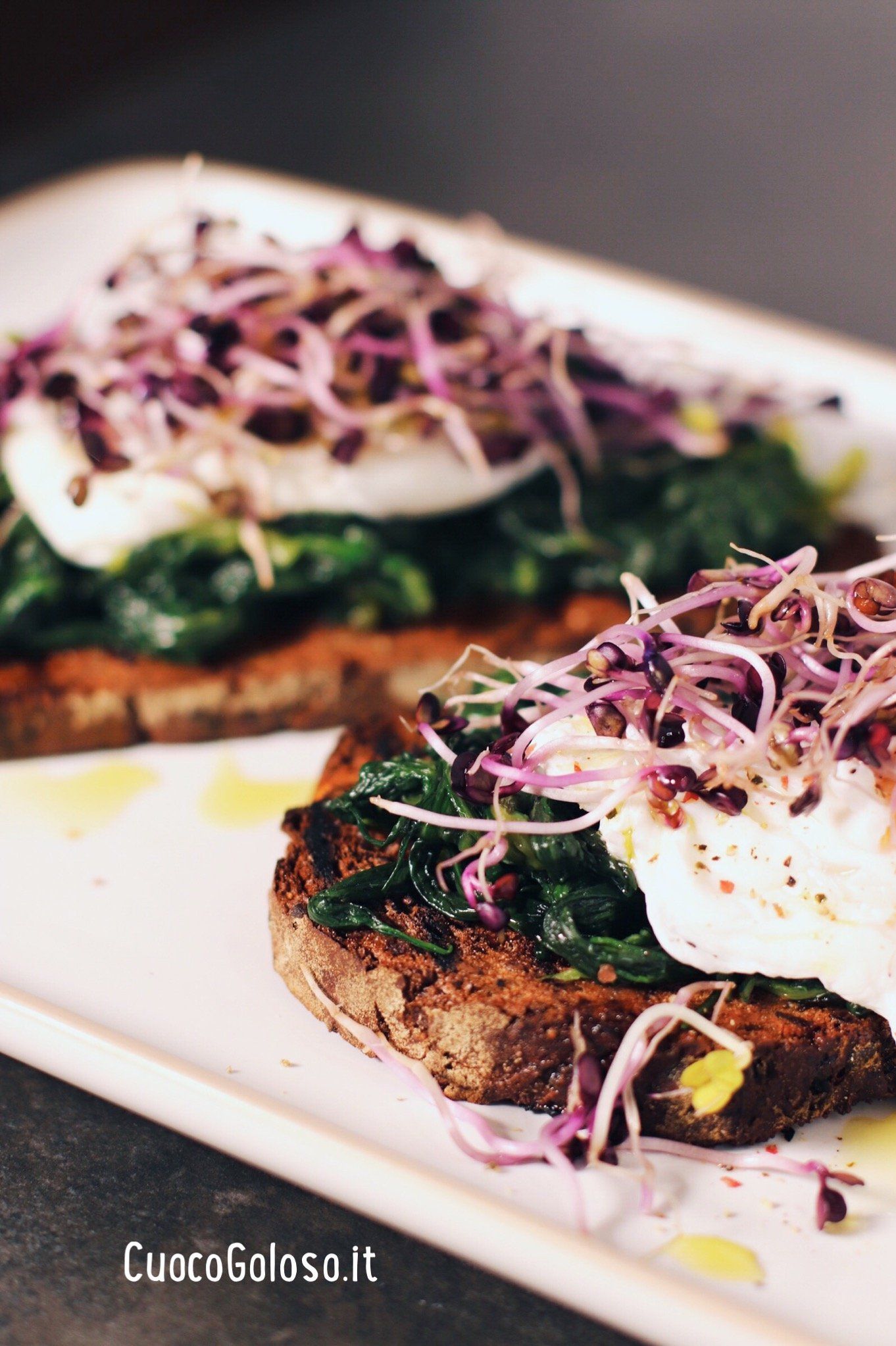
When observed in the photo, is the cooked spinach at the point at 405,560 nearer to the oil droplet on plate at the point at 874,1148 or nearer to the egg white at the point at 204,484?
the egg white at the point at 204,484

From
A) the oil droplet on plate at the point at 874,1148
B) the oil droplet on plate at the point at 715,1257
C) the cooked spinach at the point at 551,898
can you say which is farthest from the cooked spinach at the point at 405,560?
the oil droplet on plate at the point at 715,1257

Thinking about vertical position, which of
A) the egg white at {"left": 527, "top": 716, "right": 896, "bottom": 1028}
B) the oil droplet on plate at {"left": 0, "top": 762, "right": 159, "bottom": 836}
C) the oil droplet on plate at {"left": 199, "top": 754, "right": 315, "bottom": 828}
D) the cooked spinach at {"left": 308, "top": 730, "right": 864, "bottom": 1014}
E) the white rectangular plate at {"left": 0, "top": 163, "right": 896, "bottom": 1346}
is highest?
the egg white at {"left": 527, "top": 716, "right": 896, "bottom": 1028}

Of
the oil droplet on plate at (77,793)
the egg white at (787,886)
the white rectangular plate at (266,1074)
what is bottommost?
the oil droplet on plate at (77,793)

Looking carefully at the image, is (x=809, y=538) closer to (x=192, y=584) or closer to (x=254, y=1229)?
(x=192, y=584)

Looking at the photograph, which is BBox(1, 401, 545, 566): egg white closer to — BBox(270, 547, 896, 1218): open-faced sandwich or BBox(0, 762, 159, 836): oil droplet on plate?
BBox(0, 762, 159, 836): oil droplet on plate

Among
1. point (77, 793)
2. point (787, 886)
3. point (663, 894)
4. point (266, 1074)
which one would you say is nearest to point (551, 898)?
point (663, 894)

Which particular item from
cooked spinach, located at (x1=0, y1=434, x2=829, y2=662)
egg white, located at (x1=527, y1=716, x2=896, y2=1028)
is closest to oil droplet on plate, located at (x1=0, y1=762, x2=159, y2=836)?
cooked spinach, located at (x1=0, y1=434, x2=829, y2=662)
